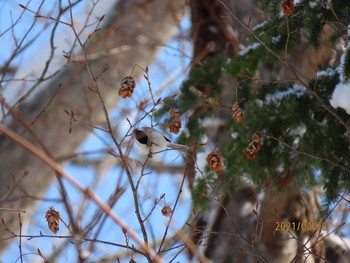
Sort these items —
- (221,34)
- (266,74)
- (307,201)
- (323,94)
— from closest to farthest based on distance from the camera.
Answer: (323,94)
(307,201)
(266,74)
(221,34)

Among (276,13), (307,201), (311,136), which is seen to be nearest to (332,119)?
(311,136)

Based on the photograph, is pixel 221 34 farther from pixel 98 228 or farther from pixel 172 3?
pixel 98 228

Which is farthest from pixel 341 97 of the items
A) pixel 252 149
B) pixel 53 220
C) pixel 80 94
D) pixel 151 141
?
pixel 80 94

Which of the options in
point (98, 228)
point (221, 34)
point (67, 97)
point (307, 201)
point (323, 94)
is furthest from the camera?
point (67, 97)

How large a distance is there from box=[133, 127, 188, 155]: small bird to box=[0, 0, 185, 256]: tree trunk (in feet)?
7.30

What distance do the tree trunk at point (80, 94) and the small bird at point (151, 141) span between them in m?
2.23

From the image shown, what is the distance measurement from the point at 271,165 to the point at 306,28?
0.63 m

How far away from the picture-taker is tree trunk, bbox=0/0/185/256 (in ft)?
15.9

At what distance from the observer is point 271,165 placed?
106 inches

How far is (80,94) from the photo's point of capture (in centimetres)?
528

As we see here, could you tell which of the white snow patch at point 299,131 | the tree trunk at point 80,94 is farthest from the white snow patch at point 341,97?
the tree trunk at point 80,94
